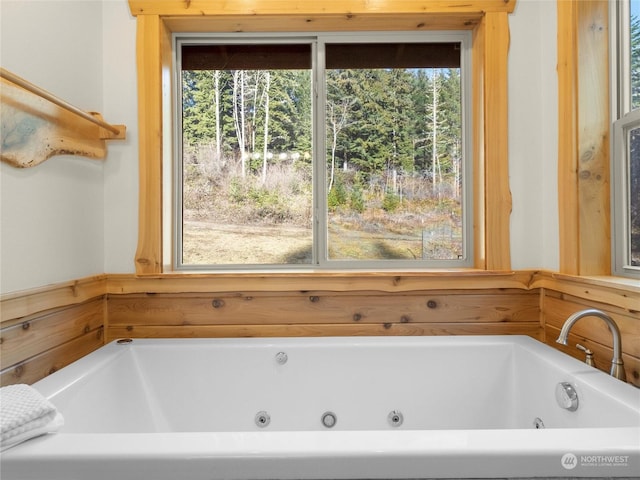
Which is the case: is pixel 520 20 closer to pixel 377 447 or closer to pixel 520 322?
pixel 520 322

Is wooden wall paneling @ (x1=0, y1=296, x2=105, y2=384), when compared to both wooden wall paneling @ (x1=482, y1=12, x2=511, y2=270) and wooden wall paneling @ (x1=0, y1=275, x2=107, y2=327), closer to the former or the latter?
wooden wall paneling @ (x1=0, y1=275, x2=107, y2=327)

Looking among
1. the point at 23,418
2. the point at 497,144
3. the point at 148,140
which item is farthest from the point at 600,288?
the point at 148,140

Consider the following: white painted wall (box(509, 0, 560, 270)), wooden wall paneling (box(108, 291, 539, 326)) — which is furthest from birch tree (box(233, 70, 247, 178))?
white painted wall (box(509, 0, 560, 270))

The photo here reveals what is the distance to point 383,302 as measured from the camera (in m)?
1.76


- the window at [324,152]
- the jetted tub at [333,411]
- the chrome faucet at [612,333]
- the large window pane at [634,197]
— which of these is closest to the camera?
the jetted tub at [333,411]

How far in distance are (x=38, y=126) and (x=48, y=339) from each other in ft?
2.46

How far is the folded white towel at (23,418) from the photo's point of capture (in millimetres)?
821

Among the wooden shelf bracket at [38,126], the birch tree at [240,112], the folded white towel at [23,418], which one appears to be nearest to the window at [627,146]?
the birch tree at [240,112]

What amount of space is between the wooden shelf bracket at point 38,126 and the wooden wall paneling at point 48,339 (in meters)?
0.54

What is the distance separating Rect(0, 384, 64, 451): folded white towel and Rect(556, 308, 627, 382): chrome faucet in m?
1.36

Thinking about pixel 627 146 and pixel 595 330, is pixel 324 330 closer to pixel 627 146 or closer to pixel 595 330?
pixel 595 330

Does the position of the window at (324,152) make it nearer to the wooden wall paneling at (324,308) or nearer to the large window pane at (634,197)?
the wooden wall paneling at (324,308)

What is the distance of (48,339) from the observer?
140 centimetres

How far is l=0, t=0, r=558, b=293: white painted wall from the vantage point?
152 centimetres
